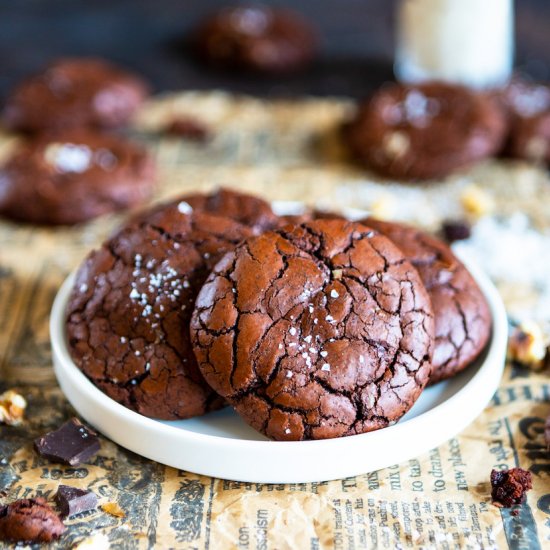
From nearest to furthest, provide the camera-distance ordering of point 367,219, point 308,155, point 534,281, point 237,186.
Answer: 1. point 367,219
2. point 534,281
3. point 237,186
4. point 308,155

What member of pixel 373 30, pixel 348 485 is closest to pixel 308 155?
pixel 373 30

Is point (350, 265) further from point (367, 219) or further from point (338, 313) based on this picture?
point (367, 219)

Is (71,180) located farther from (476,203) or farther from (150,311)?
(476,203)

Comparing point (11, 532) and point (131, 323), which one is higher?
point (131, 323)

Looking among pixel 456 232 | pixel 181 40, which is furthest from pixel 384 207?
pixel 181 40

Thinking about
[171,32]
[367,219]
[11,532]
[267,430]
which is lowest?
[171,32]

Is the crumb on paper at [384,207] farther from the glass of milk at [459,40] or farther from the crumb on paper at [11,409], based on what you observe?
the crumb on paper at [11,409]

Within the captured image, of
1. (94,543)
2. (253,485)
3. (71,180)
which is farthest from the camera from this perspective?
(71,180)

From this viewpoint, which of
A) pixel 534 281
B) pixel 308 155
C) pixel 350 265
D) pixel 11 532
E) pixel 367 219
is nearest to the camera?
pixel 11 532
